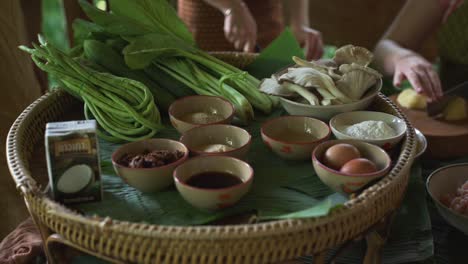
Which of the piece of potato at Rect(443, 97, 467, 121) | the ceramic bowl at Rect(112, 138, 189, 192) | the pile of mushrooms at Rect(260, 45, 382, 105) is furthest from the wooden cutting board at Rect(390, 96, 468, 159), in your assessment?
the ceramic bowl at Rect(112, 138, 189, 192)

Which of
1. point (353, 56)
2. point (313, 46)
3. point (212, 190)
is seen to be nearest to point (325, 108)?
point (353, 56)

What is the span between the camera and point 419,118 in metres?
1.36

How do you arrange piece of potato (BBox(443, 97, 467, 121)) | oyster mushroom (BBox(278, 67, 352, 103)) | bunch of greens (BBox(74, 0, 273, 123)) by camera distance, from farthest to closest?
piece of potato (BBox(443, 97, 467, 121)), bunch of greens (BBox(74, 0, 273, 123)), oyster mushroom (BBox(278, 67, 352, 103))

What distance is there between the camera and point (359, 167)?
2.86 feet

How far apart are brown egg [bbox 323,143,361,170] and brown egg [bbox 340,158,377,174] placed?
19 millimetres

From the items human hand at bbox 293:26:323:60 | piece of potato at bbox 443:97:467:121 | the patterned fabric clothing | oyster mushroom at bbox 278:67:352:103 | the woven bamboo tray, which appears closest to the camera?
the woven bamboo tray

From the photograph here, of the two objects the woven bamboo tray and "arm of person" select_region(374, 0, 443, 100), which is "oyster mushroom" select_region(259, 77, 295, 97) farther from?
"arm of person" select_region(374, 0, 443, 100)

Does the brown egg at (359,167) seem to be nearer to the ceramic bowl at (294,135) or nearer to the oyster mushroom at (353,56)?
the ceramic bowl at (294,135)

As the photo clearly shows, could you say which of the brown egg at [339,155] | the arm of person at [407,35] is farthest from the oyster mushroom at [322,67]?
the arm of person at [407,35]

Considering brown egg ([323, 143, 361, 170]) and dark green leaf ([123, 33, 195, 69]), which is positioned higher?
dark green leaf ([123, 33, 195, 69])

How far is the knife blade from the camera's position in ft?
4.43

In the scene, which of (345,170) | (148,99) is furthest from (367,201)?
(148,99)

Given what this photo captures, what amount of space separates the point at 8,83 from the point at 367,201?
1.02 m

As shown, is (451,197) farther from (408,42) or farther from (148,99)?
(408,42)
